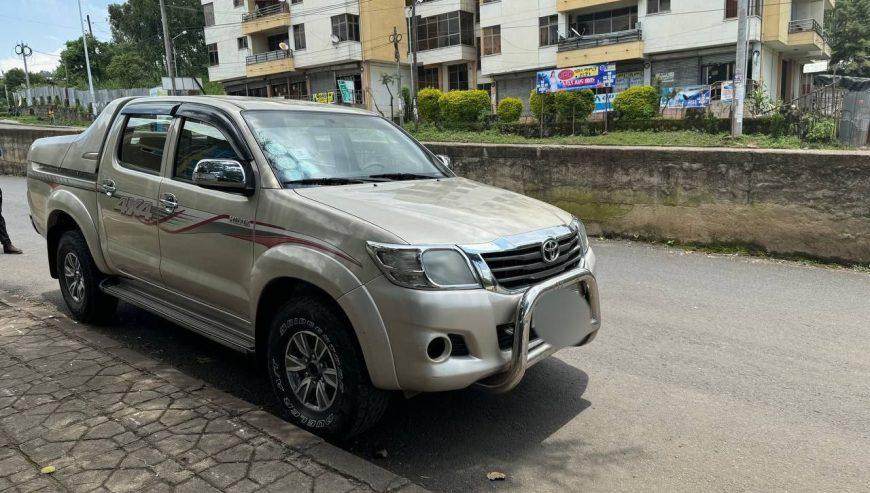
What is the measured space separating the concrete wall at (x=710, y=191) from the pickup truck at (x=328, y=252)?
176 inches

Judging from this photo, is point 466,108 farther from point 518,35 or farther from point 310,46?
point 310,46

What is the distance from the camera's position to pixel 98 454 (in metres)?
3.09

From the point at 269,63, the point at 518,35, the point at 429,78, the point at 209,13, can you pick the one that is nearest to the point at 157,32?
the point at 209,13

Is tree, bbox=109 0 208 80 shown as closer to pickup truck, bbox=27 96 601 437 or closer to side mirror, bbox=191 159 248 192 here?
pickup truck, bbox=27 96 601 437

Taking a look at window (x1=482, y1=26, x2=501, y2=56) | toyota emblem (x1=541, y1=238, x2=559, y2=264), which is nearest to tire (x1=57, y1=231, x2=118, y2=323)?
toyota emblem (x1=541, y1=238, x2=559, y2=264)

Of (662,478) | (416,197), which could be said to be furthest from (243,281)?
(662,478)

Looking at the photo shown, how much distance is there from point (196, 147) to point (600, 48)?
33599 millimetres

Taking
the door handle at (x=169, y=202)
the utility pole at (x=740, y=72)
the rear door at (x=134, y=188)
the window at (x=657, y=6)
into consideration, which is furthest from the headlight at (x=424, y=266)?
the window at (x=657, y=6)

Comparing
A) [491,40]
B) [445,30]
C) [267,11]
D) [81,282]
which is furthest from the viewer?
[267,11]

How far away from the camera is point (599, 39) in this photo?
114 feet

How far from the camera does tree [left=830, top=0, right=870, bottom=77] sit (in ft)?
187

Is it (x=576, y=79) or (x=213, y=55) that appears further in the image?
(x=213, y=55)

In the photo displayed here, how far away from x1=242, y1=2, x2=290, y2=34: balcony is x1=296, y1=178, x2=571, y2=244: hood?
1826 inches

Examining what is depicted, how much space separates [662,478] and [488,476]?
838 millimetres
